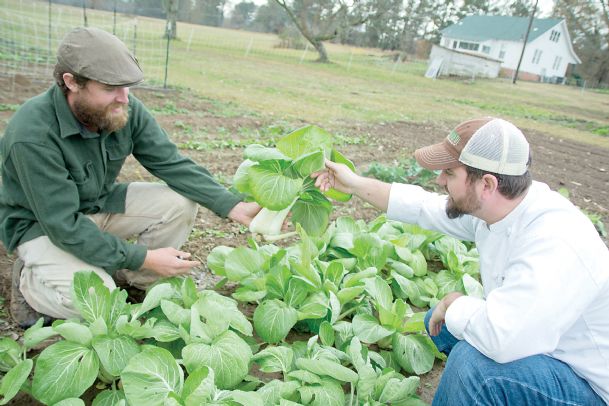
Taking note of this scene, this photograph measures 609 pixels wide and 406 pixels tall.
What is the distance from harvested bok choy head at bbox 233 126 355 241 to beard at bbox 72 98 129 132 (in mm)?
620

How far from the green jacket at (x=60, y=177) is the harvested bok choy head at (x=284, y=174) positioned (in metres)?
0.63

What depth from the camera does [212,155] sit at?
543 cm

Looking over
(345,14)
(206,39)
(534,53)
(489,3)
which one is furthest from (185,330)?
(489,3)

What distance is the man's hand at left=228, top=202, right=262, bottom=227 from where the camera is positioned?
285 cm

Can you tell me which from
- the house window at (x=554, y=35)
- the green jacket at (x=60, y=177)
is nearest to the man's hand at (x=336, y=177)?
the green jacket at (x=60, y=177)

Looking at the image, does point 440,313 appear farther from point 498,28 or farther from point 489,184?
point 498,28

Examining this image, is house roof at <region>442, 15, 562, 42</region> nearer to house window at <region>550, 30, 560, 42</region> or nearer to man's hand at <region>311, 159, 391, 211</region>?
house window at <region>550, 30, 560, 42</region>

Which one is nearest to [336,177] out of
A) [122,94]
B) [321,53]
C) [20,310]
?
[122,94]

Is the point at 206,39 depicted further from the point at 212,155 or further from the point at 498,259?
the point at 498,259

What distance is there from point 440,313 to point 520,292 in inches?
18.7

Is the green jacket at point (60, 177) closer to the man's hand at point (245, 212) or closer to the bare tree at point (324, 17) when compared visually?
the man's hand at point (245, 212)

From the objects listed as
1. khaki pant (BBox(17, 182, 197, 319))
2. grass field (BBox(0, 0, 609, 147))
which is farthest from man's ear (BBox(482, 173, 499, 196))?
grass field (BBox(0, 0, 609, 147))

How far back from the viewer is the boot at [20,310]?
8.10 ft

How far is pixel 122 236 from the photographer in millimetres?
2977
